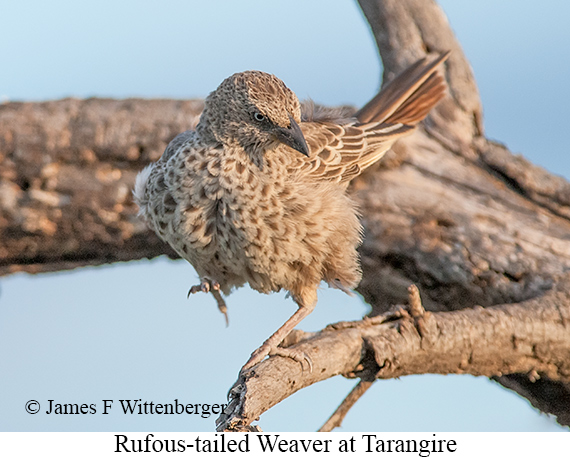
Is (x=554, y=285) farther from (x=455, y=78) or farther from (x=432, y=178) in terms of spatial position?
(x=455, y=78)

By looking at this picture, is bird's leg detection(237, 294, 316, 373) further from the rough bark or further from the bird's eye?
the rough bark

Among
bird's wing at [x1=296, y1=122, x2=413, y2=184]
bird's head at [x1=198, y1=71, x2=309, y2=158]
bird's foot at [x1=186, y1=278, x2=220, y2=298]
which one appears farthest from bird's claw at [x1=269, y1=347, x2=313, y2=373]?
bird's wing at [x1=296, y1=122, x2=413, y2=184]

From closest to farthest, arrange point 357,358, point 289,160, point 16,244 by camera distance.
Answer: point 357,358
point 289,160
point 16,244

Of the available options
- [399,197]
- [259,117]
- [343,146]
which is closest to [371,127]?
[343,146]

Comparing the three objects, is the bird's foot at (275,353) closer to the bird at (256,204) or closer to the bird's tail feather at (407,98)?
the bird at (256,204)

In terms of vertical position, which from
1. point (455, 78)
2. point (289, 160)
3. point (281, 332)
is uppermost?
point (455, 78)

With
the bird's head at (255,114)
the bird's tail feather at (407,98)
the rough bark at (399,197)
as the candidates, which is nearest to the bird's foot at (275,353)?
the bird's head at (255,114)

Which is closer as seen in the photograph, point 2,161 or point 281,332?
point 281,332

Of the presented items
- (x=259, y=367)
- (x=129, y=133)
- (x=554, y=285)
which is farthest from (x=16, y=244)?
(x=554, y=285)
